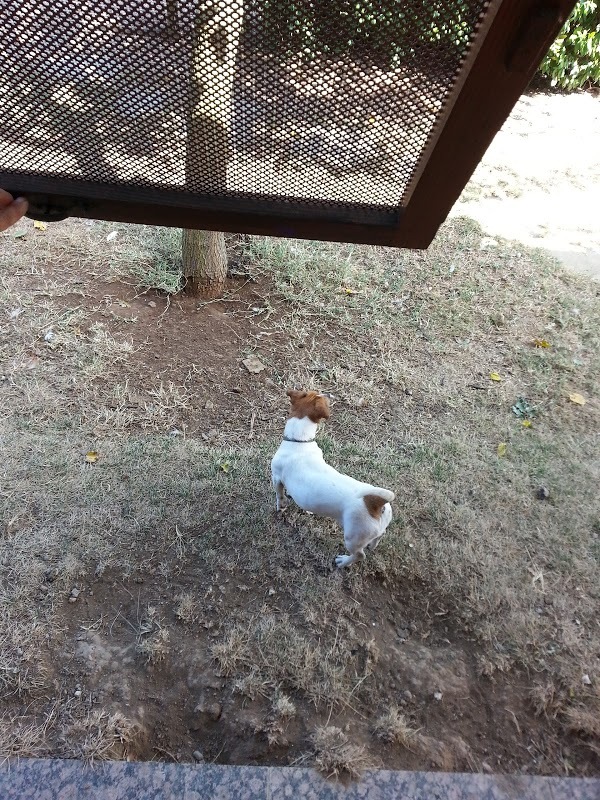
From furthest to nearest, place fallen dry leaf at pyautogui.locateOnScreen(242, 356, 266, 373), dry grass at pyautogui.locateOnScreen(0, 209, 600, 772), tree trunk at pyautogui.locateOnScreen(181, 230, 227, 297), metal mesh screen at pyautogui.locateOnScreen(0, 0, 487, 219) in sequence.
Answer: tree trunk at pyautogui.locateOnScreen(181, 230, 227, 297) → fallen dry leaf at pyautogui.locateOnScreen(242, 356, 266, 373) → dry grass at pyautogui.locateOnScreen(0, 209, 600, 772) → metal mesh screen at pyautogui.locateOnScreen(0, 0, 487, 219)

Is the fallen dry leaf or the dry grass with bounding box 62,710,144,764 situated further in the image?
the fallen dry leaf

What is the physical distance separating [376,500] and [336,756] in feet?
2.92

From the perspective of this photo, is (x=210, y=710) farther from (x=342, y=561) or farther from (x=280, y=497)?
(x=280, y=497)

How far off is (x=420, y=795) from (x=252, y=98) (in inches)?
81.3

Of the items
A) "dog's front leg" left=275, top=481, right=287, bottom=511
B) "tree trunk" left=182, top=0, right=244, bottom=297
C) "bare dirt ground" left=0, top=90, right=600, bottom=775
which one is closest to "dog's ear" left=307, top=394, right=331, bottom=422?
"dog's front leg" left=275, top=481, right=287, bottom=511

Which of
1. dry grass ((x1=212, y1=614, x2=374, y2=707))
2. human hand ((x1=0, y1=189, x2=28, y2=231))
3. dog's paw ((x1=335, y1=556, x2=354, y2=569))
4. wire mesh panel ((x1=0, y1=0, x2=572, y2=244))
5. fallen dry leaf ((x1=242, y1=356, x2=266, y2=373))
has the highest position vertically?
wire mesh panel ((x1=0, y1=0, x2=572, y2=244))

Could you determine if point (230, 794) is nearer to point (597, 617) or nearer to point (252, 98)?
point (597, 617)

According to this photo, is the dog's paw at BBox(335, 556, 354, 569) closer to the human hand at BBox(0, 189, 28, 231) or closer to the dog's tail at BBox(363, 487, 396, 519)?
the dog's tail at BBox(363, 487, 396, 519)

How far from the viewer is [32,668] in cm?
206

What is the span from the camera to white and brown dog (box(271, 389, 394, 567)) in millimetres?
2111

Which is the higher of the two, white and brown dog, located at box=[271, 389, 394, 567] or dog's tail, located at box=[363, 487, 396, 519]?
dog's tail, located at box=[363, 487, 396, 519]

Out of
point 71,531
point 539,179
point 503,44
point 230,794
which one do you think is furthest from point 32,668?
point 539,179

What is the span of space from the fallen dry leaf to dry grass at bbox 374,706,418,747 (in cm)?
214

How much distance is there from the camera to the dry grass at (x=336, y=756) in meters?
1.78
